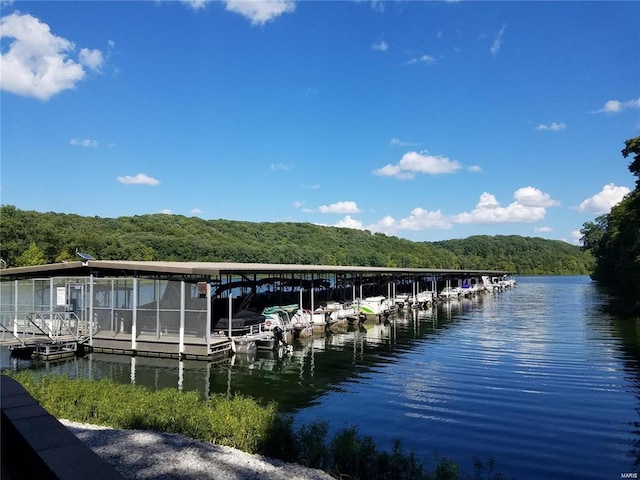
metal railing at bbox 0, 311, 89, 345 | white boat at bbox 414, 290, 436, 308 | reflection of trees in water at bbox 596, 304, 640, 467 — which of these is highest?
metal railing at bbox 0, 311, 89, 345

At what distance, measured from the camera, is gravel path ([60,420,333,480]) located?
6984mm

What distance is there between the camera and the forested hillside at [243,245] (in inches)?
2906

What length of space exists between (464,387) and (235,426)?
10841mm

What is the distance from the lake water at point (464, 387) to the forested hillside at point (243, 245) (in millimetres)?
58534

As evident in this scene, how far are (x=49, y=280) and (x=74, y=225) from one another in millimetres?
76186

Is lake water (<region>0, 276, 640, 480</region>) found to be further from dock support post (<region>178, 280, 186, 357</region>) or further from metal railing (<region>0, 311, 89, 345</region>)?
metal railing (<region>0, 311, 89, 345</region>)

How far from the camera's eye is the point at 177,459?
24.4 ft

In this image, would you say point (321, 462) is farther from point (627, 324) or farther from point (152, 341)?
point (627, 324)

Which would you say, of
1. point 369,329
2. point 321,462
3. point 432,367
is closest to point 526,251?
point 369,329

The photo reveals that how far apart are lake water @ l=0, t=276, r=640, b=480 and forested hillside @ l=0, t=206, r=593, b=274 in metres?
58.5

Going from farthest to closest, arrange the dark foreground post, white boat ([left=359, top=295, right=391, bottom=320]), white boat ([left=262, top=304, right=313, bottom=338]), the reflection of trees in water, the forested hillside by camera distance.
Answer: the forested hillside, white boat ([left=359, top=295, right=391, bottom=320]), white boat ([left=262, top=304, right=313, bottom=338]), the reflection of trees in water, the dark foreground post

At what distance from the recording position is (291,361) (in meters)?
22.5

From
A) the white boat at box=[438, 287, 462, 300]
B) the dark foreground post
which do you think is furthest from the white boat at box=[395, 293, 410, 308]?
the dark foreground post

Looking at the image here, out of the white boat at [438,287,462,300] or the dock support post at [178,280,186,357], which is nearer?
the dock support post at [178,280,186,357]
